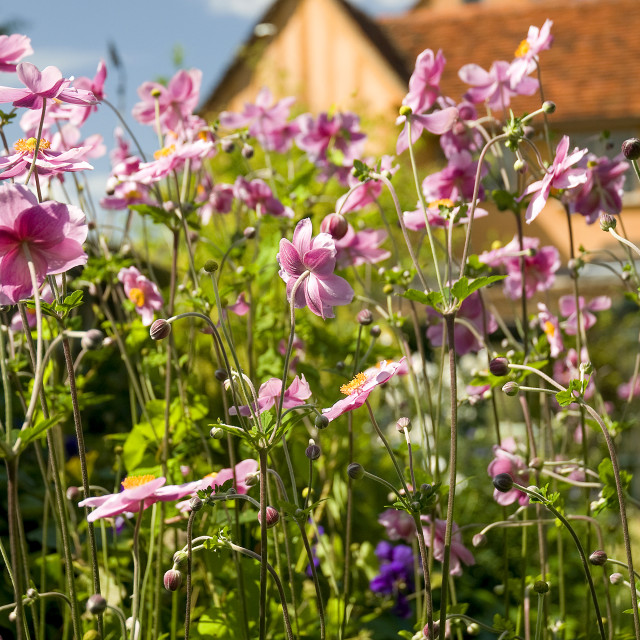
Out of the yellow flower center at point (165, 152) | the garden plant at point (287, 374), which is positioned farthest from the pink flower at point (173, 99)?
the yellow flower center at point (165, 152)

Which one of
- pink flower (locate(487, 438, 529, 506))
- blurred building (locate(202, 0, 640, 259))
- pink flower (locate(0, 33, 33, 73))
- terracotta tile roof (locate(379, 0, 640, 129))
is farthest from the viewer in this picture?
terracotta tile roof (locate(379, 0, 640, 129))

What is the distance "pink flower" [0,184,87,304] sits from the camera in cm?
105

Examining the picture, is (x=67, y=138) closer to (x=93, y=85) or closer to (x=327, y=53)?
(x=93, y=85)

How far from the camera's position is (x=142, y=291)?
1.89m

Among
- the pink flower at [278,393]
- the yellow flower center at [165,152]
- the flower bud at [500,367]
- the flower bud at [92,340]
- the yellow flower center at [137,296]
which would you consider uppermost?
the yellow flower center at [165,152]

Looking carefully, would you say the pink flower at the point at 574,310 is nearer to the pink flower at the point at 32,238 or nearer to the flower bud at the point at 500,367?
the flower bud at the point at 500,367

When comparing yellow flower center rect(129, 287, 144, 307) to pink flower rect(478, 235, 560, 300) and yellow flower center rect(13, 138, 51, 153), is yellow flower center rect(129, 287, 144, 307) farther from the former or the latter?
pink flower rect(478, 235, 560, 300)

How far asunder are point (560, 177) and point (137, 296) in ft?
3.15

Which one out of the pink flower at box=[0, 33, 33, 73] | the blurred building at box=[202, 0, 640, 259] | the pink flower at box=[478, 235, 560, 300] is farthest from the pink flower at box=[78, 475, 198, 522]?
the blurred building at box=[202, 0, 640, 259]

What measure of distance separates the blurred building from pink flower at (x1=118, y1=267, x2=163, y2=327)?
500 inches

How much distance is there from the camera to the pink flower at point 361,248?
192 centimetres

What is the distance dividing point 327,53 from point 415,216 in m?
15.3

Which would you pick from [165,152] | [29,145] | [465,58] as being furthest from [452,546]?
[465,58]

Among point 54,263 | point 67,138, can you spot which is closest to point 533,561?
point 67,138
